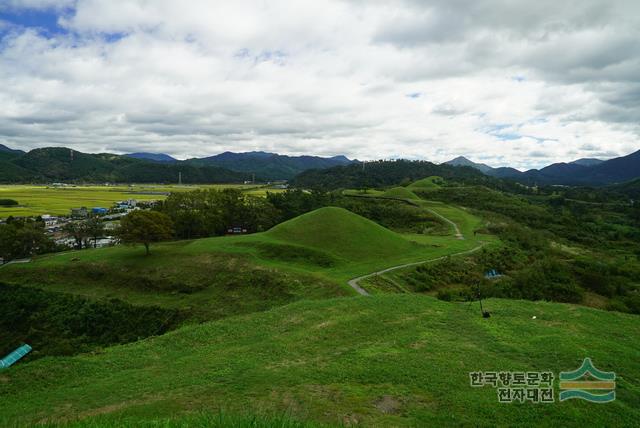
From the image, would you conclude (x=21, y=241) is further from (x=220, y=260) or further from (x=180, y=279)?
(x=220, y=260)

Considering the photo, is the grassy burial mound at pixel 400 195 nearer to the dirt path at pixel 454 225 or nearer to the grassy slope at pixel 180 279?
the dirt path at pixel 454 225

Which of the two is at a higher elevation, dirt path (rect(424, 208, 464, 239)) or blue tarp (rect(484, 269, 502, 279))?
dirt path (rect(424, 208, 464, 239))

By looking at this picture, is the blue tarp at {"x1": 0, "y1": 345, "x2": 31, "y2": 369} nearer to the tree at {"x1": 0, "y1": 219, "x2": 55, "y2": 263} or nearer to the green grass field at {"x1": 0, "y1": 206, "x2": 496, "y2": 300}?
the green grass field at {"x1": 0, "y1": 206, "x2": 496, "y2": 300}

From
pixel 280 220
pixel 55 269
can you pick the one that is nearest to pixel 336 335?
pixel 55 269

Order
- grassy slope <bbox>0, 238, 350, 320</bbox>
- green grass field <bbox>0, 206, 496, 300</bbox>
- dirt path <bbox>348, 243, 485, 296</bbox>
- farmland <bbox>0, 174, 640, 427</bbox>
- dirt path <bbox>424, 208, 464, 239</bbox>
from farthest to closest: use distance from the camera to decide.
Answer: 1. dirt path <bbox>424, 208, 464, 239</bbox>
2. green grass field <bbox>0, 206, 496, 300</bbox>
3. grassy slope <bbox>0, 238, 350, 320</bbox>
4. dirt path <bbox>348, 243, 485, 296</bbox>
5. farmland <bbox>0, 174, 640, 427</bbox>

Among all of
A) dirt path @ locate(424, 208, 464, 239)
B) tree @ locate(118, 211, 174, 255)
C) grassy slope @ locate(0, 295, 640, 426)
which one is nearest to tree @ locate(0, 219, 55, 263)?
tree @ locate(118, 211, 174, 255)

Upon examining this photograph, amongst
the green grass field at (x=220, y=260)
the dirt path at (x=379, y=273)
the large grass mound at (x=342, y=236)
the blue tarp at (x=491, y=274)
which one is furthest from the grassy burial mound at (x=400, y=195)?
the blue tarp at (x=491, y=274)

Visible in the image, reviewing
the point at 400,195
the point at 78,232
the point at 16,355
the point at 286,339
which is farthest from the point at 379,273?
the point at 400,195
